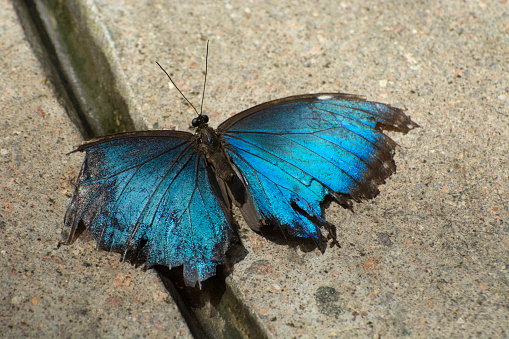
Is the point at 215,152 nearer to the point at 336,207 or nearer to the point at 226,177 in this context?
the point at 226,177

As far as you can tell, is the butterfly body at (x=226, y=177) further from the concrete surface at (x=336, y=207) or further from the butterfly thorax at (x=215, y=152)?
the concrete surface at (x=336, y=207)

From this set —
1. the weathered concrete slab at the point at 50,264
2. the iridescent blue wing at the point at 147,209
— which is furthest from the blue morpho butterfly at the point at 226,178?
the weathered concrete slab at the point at 50,264

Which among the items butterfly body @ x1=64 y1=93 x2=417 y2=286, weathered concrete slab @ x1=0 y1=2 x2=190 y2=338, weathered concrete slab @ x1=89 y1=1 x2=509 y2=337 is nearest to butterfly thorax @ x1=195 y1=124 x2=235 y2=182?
butterfly body @ x1=64 y1=93 x2=417 y2=286

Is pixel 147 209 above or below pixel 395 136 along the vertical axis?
below

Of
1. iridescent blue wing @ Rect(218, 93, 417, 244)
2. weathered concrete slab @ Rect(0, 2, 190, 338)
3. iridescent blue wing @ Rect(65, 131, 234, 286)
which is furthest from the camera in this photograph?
iridescent blue wing @ Rect(218, 93, 417, 244)

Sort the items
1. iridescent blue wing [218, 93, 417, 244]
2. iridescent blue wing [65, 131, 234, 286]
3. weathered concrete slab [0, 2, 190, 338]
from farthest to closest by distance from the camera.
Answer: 1. iridescent blue wing [218, 93, 417, 244]
2. iridescent blue wing [65, 131, 234, 286]
3. weathered concrete slab [0, 2, 190, 338]

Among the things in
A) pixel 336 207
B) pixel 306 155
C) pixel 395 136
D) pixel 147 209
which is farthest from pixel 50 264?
pixel 395 136

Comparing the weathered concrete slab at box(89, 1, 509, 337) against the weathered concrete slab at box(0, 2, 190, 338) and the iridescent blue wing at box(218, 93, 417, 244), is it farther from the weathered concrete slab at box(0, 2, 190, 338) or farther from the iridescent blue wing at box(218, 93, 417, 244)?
the weathered concrete slab at box(0, 2, 190, 338)

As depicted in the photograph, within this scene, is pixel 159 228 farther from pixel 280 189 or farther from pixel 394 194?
pixel 394 194

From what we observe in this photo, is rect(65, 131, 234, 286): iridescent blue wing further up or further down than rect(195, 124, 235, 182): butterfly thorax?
further down
